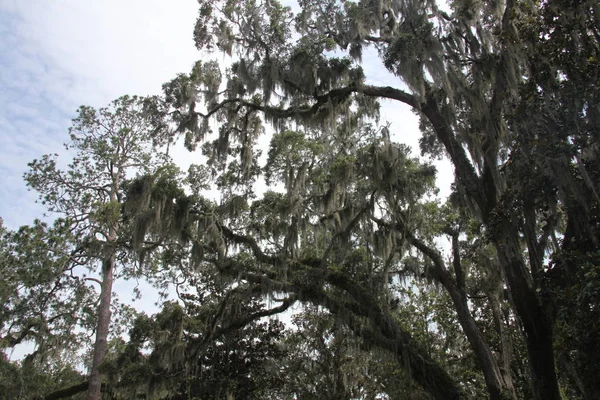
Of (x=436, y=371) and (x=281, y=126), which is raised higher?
(x=281, y=126)

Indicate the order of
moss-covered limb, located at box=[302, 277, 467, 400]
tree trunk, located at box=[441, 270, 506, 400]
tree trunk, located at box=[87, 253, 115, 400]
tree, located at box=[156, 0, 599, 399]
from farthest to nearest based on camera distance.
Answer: tree trunk, located at box=[87, 253, 115, 400] → moss-covered limb, located at box=[302, 277, 467, 400] → tree trunk, located at box=[441, 270, 506, 400] → tree, located at box=[156, 0, 599, 399]

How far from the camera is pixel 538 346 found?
267 inches

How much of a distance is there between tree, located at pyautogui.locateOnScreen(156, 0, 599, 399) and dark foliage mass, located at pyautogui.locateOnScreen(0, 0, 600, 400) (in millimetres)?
39

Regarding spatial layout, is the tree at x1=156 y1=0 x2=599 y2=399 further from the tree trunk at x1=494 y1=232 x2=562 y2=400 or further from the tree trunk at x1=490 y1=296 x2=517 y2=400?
the tree trunk at x1=490 y1=296 x2=517 y2=400

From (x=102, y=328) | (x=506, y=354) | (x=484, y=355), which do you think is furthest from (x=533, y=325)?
(x=102, y=328)

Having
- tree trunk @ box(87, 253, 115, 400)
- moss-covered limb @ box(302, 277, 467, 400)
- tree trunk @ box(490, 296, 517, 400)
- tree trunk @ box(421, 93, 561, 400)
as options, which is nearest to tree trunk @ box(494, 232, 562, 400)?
tree trunk @ box(421, 93, 561, 400)

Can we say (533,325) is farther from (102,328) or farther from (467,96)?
(102,328)

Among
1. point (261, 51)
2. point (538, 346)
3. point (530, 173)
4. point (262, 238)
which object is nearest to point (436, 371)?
point (538, 346)

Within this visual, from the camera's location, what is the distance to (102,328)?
42.1 feet

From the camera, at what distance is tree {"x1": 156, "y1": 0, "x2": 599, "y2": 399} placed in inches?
250

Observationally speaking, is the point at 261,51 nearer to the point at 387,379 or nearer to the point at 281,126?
the point at 281,126

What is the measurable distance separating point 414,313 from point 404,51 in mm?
9361

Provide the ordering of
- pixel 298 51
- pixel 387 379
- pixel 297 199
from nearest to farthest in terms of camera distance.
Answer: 1. pixel 298 51
2. pixel 297 199
3. pixel 387 379

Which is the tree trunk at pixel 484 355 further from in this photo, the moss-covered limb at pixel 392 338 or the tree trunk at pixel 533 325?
the tree trunk at pixel 533 325
